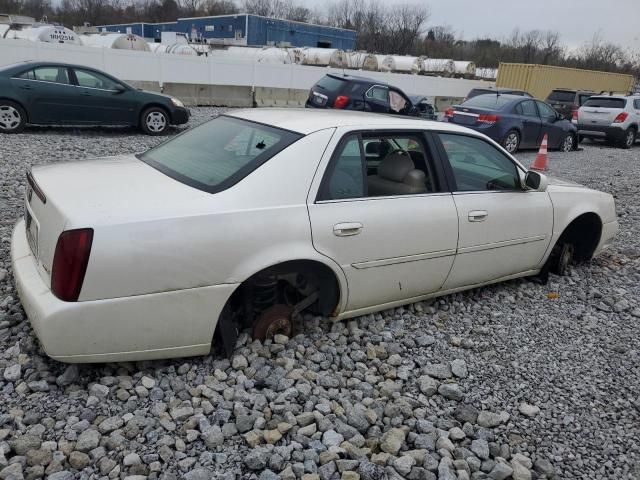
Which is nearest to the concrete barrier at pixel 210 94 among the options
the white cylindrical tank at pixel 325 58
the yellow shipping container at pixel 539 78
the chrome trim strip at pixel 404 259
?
the yellow shipping container at pixel 539 78

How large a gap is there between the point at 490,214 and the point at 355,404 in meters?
1.84

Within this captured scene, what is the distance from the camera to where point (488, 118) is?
1206 centimetres

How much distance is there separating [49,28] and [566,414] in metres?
28.2

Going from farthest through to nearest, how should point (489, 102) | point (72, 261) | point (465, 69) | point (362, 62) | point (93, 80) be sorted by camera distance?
1. point (465, 69)
2. point (362, 62)
3. point (489, 102)
4. point (93, 80)
5. point (72, 261)

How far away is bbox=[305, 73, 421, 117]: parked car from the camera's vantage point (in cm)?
1247

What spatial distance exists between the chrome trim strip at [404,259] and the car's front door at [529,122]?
33.4 feet

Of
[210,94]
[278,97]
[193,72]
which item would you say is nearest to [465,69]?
[278,97]

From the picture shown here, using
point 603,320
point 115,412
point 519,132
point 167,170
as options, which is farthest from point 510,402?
point 519,132

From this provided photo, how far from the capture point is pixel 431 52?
6594cm

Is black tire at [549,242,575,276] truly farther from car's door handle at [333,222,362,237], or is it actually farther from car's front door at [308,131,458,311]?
car's door handle at [333,222,362,237]

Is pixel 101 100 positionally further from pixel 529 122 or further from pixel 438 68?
pixel 438 68

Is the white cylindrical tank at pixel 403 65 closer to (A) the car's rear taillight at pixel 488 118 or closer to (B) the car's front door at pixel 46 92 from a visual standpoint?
(A) the car's rear taillight at pixel 488 118

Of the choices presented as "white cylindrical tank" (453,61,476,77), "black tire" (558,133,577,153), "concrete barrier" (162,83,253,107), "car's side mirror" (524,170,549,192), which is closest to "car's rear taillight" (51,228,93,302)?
"car's side mirror" (524,170,549,192)

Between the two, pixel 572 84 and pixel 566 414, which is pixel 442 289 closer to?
pixel 566 414
